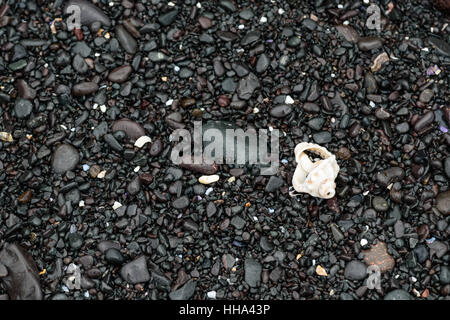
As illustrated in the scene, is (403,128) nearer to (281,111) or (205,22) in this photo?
(281,111)

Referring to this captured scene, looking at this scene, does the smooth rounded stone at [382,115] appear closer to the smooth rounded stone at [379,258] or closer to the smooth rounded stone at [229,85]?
the smooth rounded stone at [379,258]

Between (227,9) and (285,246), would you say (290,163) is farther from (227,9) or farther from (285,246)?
(227,9)

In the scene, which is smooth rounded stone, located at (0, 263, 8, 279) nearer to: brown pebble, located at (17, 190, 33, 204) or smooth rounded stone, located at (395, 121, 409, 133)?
brown pebble, located at (17, 190, 33, 204)

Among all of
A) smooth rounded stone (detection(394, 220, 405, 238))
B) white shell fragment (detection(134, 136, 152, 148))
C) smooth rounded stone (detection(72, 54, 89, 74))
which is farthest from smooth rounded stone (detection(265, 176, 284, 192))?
smooth rounded stone (detection(72, 54, 89, 74))

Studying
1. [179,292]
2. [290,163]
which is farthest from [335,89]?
[179,292]

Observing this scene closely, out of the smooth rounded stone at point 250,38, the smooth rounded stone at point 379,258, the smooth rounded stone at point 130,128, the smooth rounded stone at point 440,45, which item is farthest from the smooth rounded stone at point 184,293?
the smooth rounded stone at point 440,45

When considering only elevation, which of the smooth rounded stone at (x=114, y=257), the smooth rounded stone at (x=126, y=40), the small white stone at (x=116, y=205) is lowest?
the smooth rounded stone at (x=114, y=257)
